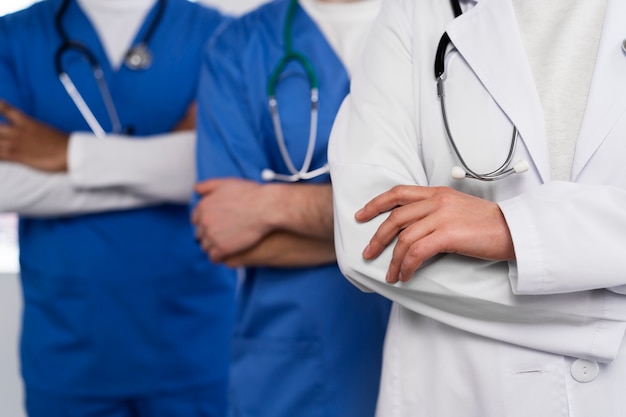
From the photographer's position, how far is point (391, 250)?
1.04m

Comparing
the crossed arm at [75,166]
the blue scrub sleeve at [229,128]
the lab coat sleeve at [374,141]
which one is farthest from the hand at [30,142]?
the lab coat sleeve at [374,141]

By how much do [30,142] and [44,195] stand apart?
0.11 meters

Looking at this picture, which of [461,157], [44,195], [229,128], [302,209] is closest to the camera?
[461,157]

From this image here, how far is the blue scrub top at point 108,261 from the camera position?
1.81 metres

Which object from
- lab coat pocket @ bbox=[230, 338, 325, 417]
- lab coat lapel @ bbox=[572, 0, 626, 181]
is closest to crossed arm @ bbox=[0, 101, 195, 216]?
lab coat pocket @ bbox=[230, 338, 325, 417]

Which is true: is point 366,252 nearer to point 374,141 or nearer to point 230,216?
point 374,141

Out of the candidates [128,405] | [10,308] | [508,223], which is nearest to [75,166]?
[128,405]

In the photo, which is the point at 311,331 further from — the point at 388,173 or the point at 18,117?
the point at 18,117

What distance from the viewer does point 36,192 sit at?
1.72 meters

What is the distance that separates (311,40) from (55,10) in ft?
2.22

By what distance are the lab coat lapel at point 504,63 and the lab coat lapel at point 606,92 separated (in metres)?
0.05

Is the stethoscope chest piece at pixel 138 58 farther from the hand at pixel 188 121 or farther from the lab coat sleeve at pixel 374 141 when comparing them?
the lab coat sleeve at pixel 374 141

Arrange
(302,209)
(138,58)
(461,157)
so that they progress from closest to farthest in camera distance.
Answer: (461,157)
(302,209)
(138,58)

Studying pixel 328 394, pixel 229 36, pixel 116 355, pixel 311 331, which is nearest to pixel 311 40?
pixel 229 36
